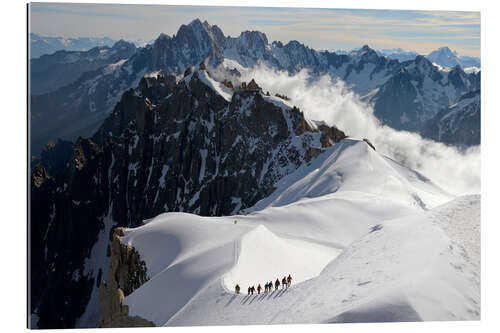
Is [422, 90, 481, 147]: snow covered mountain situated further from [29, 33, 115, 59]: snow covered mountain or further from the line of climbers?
[29, 33, 115, 59]: snow covered mountain

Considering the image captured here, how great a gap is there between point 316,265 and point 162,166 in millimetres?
89294

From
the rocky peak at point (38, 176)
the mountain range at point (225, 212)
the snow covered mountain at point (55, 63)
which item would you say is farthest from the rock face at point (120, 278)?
the snow covered mountain at point (55, 63)

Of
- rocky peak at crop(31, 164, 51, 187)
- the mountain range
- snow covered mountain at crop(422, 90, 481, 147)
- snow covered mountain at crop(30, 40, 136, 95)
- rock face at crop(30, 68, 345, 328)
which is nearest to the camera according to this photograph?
the mountain range

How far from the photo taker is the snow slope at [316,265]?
14984 millimetres

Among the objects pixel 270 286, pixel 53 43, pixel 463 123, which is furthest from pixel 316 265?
pixel 463 123

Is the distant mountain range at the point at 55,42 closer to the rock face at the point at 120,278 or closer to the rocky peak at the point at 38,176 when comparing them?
the rock face at the point at 120,278

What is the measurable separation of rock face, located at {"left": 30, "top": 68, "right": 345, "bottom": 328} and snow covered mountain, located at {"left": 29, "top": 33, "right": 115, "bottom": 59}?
134ft

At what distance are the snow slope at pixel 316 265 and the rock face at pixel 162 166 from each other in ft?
105

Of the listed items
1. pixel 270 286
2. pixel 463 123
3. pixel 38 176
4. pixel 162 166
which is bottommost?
pixel 162 166

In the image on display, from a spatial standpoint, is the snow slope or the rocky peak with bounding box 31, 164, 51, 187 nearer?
the snow slope

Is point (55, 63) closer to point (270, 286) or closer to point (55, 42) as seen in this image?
point (55, 42)

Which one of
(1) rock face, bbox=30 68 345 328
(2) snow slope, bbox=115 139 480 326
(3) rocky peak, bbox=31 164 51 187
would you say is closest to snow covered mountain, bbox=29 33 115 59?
(2) snow slope, bbox=115 139 480 326

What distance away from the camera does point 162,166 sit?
365 ft

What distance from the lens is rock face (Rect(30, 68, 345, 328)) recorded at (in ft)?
265
